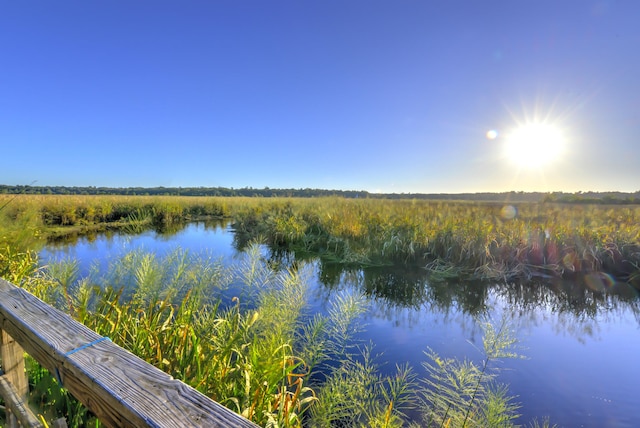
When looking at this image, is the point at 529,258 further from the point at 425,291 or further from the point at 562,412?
the point at 562,412

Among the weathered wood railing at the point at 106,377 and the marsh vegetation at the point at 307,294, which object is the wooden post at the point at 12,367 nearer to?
A: the weathered wood railing at the point at 106,377

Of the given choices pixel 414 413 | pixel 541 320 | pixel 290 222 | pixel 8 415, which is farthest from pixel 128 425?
pixel 290 222

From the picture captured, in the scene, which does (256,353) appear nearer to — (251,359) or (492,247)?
(251,359)

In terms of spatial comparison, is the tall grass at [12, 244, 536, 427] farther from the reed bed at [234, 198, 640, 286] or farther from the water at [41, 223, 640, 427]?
the reed bed at [234, 198, 640, 286]

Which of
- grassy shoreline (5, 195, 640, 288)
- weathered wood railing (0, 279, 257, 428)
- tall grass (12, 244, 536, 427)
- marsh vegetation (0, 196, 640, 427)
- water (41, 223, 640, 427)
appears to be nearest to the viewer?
weathered wood railing (0, 279, 257, 428)

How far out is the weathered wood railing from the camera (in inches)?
26.8

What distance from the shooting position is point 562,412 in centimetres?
255

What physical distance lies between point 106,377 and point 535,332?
16.3 feet

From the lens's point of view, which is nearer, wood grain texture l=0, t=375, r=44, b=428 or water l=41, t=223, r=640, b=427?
wood grain texture l=0, t=375, r=44, b=428

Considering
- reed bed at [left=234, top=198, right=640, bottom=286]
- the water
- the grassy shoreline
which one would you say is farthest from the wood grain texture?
reed bed at [left=234, top=198, right=640, bottom=286]

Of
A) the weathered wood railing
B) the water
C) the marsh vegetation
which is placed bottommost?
the water

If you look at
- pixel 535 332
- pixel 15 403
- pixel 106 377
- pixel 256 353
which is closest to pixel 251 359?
pixel 256 353

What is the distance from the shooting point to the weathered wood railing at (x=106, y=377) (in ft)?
2.23

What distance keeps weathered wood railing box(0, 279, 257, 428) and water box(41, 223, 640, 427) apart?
2256 mm
